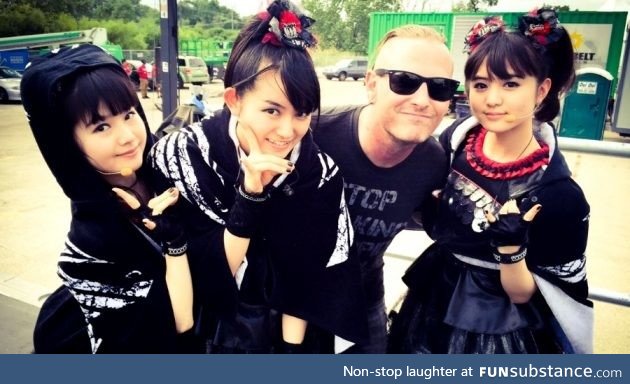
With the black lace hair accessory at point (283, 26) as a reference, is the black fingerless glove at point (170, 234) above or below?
below

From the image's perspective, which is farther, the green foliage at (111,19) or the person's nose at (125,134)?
the green foliage at (111,19)

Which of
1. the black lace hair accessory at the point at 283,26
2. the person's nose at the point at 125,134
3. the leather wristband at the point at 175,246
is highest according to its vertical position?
the black lace hair accessory at the point at 283,26

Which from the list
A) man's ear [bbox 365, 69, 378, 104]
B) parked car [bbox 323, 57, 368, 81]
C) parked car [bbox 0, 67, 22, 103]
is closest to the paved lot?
man's ear [bbox 365, 69, 378, 104]

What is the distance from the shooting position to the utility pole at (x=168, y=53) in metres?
3.98

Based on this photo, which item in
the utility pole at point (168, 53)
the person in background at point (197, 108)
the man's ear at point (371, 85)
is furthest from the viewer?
the utility pole at point (168, 53)

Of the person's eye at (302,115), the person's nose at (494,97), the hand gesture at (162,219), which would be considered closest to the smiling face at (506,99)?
the person's nose at (494,97)

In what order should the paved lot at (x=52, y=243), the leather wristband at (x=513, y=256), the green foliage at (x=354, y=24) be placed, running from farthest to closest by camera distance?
Answer: the green foliage at (x=354, y=24)
the paved lot at (x=52, y=243)
the leather wristband at (x=513, y=256)

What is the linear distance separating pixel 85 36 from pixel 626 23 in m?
21.6

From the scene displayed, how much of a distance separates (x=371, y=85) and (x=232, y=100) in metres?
0.59

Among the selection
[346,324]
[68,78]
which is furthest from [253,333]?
[68,78]

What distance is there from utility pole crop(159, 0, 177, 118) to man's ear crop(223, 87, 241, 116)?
2.92 m

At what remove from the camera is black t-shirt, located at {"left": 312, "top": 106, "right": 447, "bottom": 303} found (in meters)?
1.77

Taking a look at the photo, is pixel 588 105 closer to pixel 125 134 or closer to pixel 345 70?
pixel 125 134

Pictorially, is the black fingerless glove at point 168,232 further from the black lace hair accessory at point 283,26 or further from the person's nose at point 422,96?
the person's nose at point 422,96
